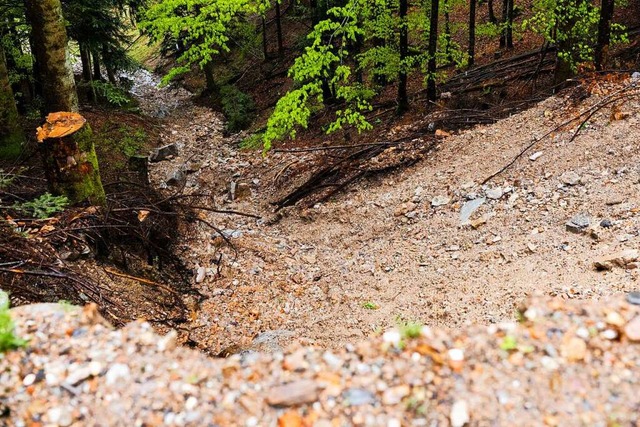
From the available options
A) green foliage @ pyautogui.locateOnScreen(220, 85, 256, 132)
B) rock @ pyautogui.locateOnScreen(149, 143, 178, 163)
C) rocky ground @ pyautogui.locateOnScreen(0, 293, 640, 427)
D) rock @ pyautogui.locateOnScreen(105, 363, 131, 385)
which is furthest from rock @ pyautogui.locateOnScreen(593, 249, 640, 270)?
green foliage @ pyautogui.locateOnScreen(220, 85, 256, 132)

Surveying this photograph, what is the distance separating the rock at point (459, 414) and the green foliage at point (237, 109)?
54.4 feet

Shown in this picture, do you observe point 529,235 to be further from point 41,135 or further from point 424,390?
point 41,135

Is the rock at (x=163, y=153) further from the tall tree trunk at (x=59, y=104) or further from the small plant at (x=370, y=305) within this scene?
the small plant at (x=370, y=305)

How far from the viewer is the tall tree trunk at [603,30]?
875 cm

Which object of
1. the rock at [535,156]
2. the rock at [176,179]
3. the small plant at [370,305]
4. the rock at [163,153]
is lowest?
the small plant at [370,305]

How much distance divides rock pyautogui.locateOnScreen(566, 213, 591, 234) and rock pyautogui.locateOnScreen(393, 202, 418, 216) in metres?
2.95

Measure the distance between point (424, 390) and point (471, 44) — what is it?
52.8 feet

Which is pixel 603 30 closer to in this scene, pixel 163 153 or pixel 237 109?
pixel 163 153

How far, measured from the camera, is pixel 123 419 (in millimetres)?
2338

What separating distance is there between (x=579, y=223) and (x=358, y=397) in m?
4.98

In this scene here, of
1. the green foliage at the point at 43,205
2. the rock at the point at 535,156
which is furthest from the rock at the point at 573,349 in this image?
the rock at the point at 535,156

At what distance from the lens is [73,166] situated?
557 centimetres

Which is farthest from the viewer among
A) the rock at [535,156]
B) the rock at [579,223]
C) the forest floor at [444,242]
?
the rock at [535,156]

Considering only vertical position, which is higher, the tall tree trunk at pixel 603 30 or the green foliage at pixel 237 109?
the tall tree trunk at pixel 603 30
